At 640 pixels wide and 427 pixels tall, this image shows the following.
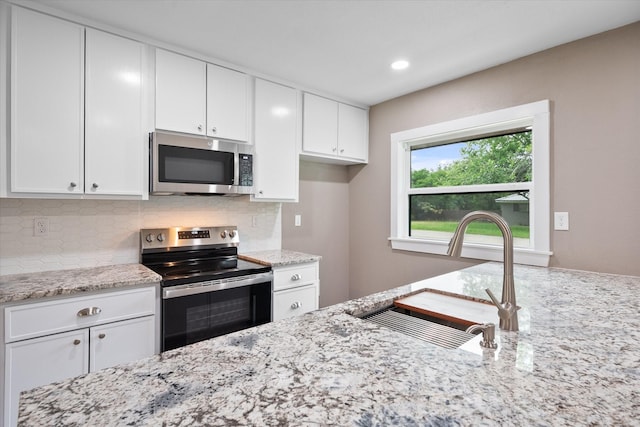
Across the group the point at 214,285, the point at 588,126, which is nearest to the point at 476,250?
the point at 588,126

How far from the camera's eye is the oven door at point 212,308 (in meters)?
1.90

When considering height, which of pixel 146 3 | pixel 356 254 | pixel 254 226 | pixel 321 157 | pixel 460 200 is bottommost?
pixel 356 254

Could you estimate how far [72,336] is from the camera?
1626 mm

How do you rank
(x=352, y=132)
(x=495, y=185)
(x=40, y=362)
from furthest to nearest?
(x=352, y=132)
(x=495, y=185)
(x=40, y=362)

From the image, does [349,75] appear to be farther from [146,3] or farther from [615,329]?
[615,329]

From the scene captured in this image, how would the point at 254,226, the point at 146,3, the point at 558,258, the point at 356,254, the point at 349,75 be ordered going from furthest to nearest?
the point at 356,254 < the point at 254,226 < the point at 349,75 < the point at 558,258 < the point at 146,3

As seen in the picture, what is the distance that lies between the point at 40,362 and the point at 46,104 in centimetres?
135

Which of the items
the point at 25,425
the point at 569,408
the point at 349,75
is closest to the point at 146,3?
the point at 349,75

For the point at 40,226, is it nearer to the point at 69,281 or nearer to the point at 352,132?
the point at 69,281

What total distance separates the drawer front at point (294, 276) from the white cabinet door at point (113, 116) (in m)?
1.10

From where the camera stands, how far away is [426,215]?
Answer: 312 centimetres

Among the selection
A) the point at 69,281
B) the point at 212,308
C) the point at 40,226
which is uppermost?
the point at 40,226

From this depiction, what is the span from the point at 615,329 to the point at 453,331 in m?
0.49

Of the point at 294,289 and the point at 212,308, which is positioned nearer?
the point at 212,308
